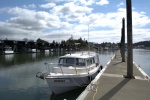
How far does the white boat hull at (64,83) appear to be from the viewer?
14929 mm

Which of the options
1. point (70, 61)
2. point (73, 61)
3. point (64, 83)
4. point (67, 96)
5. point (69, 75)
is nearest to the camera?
point (64, 83)

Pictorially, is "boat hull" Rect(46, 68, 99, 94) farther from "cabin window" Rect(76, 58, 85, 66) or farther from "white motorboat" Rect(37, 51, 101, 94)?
"cabin window" Rect(76, 58, 85, 66)

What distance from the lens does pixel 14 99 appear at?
1534 cm

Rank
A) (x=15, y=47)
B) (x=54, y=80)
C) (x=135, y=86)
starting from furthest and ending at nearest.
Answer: (x=15, y=47), (x=54, y=80), (x=135, y=86)

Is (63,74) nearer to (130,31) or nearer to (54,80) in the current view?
(54,80)

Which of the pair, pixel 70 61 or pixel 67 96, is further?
pixel 70 61

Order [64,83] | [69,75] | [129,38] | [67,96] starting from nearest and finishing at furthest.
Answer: [64,83] → [69,75] → [67,96] → [129,38]

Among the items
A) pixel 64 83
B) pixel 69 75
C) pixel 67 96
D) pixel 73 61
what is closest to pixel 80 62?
pixel 73 61

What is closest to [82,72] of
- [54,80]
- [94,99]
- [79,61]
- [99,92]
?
[79,61]

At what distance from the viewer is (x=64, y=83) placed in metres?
15.2

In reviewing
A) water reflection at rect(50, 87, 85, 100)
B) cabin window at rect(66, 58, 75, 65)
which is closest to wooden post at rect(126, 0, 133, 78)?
water reflection at rect(50, 87, 85, 100)

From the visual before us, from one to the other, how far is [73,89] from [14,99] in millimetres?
4466

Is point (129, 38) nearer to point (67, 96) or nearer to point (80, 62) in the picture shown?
point (80, 62)

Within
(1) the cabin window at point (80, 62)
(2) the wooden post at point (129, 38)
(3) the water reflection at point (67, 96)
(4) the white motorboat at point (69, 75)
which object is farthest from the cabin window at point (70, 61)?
(2) the wooden post at point (129, 38)
